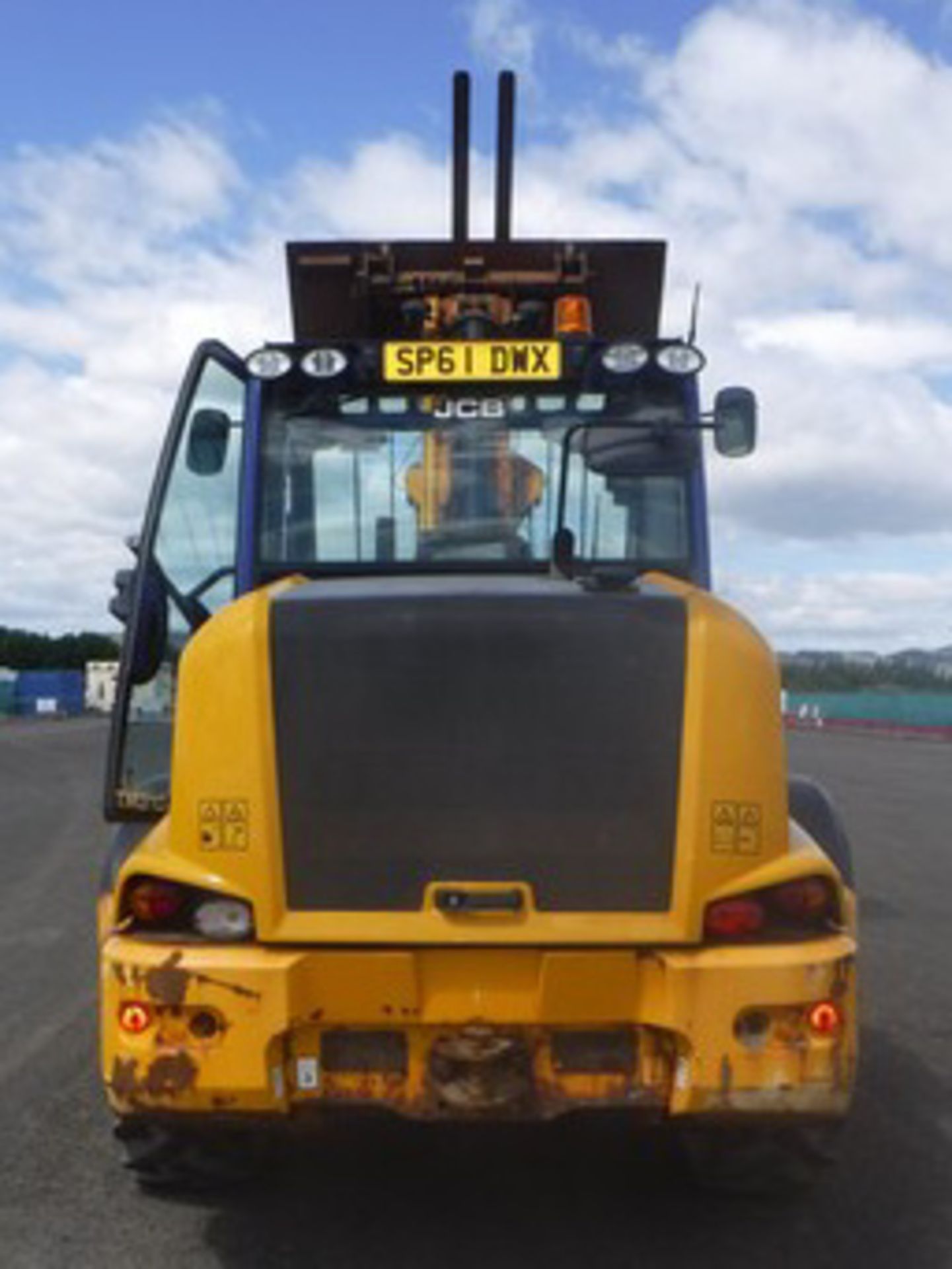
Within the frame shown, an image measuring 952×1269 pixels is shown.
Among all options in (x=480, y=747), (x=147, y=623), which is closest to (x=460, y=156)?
(x=147, y=623)

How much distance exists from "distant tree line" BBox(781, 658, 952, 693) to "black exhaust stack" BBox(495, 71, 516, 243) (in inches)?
1824

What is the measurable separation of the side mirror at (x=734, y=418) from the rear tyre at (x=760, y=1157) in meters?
2.58

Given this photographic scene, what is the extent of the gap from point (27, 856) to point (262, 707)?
36.4 feet

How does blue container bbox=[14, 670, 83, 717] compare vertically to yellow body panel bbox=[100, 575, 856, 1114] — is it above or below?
above

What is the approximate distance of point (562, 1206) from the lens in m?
4.88

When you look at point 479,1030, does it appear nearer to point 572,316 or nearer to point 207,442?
point 207,442

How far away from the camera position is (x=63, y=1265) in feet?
14.4

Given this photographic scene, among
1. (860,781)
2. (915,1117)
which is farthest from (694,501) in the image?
(860,781)

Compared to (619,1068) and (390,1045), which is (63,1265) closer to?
(390,1045)

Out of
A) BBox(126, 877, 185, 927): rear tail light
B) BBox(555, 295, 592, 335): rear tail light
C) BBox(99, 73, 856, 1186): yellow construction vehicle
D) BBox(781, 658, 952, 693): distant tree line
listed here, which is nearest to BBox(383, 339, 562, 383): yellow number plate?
BBox(555, 295, 592, 335): rear tail light

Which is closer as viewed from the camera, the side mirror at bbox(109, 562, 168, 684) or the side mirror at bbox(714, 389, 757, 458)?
the side mirror at bbox(109, 562, 168, 684)

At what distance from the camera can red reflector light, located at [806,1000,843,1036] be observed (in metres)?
4.11

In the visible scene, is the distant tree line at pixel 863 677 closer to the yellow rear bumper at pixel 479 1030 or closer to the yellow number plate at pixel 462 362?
the yellow number plate at pixel 462 362

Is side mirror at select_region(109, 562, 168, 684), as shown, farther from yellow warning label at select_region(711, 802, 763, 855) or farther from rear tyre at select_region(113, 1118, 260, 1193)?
yellow warning label at select_region(711, 802, 763, 855)
